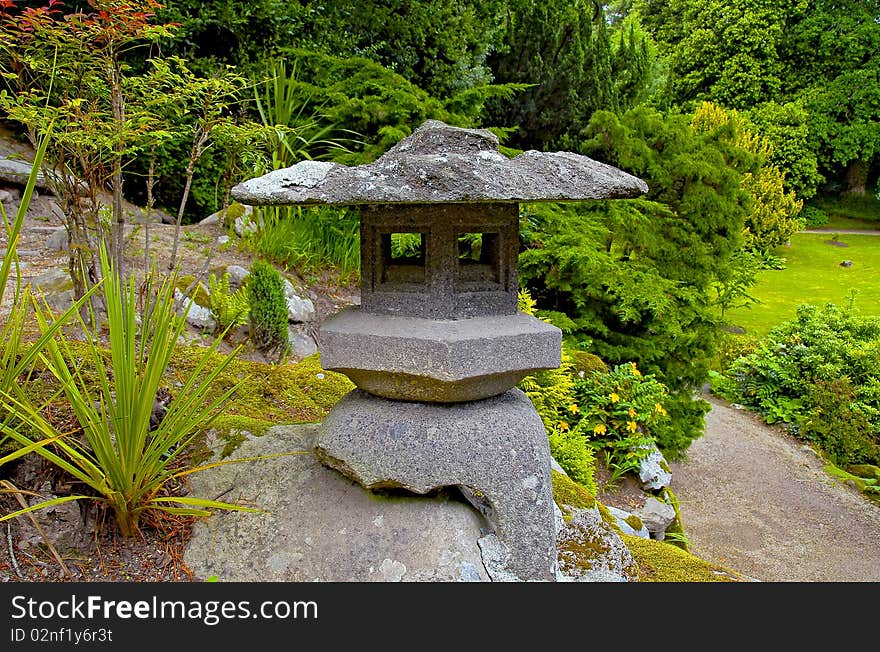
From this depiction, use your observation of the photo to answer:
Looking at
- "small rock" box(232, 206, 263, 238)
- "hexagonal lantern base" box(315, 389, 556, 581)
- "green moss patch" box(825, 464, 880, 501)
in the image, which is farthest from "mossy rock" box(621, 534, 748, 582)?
"green moss patch" box(825, 464, 880, 501)

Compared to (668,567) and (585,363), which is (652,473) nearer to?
(585,363)

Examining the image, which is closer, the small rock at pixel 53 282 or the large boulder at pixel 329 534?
the large boulder at pixel 329 534

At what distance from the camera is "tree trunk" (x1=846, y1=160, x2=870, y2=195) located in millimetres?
20359

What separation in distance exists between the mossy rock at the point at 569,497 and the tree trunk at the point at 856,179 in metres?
21.9

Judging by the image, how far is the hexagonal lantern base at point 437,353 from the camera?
211cm

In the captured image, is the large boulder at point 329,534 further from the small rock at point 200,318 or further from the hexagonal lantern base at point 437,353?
the small rock at point 200,318

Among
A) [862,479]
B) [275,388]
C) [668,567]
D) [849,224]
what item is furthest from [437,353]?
[849,224]

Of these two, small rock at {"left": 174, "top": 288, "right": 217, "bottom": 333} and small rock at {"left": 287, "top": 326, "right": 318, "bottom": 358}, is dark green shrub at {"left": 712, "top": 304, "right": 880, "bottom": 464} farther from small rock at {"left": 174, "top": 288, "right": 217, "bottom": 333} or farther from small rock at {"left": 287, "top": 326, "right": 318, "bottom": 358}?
small rock at {"left": 174, "top": 288, "right": 217, "bottom": 333}

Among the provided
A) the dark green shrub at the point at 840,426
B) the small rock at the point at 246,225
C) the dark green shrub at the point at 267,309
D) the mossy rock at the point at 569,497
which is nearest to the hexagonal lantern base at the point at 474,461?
the mossy rock at the point at 569,497

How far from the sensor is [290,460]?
2.54 m

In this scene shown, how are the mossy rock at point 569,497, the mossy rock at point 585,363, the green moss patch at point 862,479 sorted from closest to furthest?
1. the mossy rock at point 569,497
2. the mossy rock at point 585,363
3. the green moss patch at point 862,479

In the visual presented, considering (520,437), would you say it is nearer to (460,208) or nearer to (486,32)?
(460,208)

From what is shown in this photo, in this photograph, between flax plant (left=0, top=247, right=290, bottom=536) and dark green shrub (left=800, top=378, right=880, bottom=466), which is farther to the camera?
dark green shrub (left=800, top=378, right=880, bottom=466)
